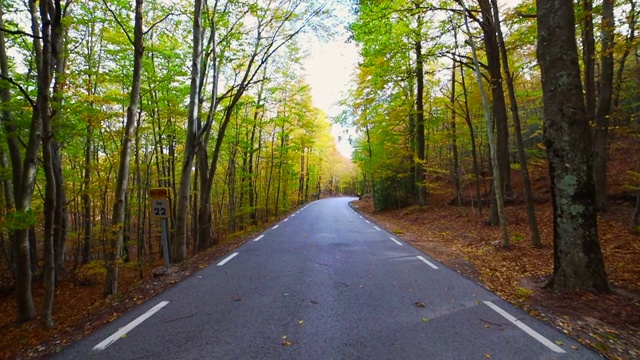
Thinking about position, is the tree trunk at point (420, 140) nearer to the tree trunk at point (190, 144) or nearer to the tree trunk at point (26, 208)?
the tree trunk at point (190, 144)

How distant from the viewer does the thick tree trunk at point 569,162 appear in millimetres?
4480

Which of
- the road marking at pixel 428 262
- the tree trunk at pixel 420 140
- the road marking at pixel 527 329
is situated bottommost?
the road marking at pixel 428 262

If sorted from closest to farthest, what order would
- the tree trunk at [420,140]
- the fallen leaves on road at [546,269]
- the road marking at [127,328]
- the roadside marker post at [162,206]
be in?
the road marking at [127,328], the fallen leaves on road at [546,269], the roadside marker post at [162,206], the tree trunk at [420,140]

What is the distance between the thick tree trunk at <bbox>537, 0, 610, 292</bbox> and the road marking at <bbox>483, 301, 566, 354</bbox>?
1268mm

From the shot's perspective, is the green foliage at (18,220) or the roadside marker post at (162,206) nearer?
the green foliage at (18,220)

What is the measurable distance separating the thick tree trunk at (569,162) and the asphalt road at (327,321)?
4.14 feet

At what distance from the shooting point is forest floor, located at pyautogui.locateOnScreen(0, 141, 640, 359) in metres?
3.63

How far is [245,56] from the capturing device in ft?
38.6

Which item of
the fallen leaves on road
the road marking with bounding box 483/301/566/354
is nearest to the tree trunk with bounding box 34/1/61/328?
the road marking with bounding box 483/301/566/354

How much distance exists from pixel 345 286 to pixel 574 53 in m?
4.94

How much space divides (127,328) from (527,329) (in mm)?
4617

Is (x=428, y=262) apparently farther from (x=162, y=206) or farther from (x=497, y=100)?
(x=497, y=100)

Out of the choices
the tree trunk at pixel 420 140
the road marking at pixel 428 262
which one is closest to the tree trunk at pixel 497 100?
the road marking at pixel 428 262

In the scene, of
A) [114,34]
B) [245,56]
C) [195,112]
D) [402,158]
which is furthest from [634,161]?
[114,34]
